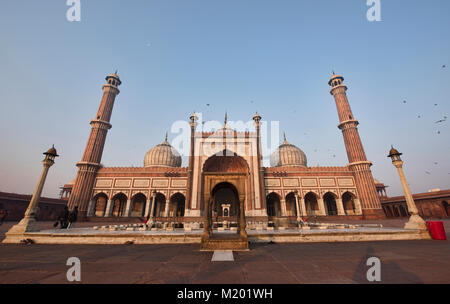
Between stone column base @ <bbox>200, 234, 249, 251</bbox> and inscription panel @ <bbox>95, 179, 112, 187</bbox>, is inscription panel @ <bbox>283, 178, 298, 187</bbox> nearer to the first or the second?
stone column base @ <bbox>200, 234, 249, 251</bbox>

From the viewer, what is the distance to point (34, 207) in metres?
9.47

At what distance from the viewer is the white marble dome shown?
37312 millimetres

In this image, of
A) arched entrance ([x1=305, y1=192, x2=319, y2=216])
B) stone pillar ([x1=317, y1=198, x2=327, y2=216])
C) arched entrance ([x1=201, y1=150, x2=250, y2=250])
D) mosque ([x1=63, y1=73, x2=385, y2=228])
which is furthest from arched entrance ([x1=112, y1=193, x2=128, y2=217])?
stone pillar ([x1=317, y1=198, x2=327, y2=216])

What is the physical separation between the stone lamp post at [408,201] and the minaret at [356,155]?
21432mm

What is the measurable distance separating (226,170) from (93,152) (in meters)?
21.4

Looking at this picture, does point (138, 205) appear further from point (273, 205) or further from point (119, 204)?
point (273, 205)

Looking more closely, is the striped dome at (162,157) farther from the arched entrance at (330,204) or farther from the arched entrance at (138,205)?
the arched entrance at (330,204)

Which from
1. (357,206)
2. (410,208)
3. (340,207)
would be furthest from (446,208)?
(410,208)

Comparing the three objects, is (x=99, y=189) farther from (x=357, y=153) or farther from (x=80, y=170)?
(x=357, y=153)

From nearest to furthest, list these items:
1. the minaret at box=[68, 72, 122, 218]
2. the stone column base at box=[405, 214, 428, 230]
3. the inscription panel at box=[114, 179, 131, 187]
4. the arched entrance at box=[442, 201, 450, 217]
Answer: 1. the stone column base at box=[405, 214, 428, 230]
2. the arched entrance at box=[442, 201, 450, 217]
3. the minaret at box=[68, 72, 122, 218]
4. the inscription panel at box=[114, 179, 131, 187]

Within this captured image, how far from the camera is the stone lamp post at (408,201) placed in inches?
348

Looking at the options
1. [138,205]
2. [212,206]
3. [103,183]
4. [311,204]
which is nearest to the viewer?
[212,206]

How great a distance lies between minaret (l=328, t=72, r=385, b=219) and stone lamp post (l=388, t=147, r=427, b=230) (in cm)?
2143
